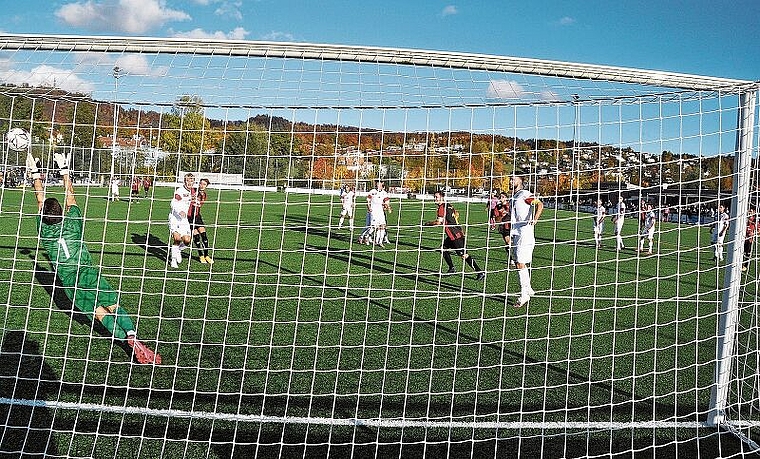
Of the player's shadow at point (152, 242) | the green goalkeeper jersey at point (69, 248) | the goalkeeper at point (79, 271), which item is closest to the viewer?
the goalkeeper at point (79, 271)

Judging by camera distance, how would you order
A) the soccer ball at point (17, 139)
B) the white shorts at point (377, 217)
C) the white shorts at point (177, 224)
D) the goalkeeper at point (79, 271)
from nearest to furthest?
1. the soccer ball at point (17, 139)
2. the goalkeeper at point (79, 271)
3. the white shorts at point (177, 224)
4. the white shorts at point (377, 217)

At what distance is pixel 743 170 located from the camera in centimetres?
429

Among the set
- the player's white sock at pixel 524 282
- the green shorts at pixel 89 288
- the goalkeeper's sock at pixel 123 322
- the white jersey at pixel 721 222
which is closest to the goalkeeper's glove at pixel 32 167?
the green shorts at pixel 89 288

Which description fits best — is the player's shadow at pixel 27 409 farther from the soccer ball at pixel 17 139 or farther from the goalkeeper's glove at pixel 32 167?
the soccer ball at pixel 17 139

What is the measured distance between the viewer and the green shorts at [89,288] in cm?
532

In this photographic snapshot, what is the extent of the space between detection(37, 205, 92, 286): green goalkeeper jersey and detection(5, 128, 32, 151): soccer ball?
77 cm

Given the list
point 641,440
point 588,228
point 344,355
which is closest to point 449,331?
point 344,355

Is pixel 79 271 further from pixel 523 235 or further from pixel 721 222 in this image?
pixel 523 235

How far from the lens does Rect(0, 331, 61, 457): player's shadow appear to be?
12.6 feet

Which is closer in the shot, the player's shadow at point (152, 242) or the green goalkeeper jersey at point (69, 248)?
the green goalkeeper jersey at point (69, 248)

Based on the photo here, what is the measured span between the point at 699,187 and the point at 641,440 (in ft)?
6.18

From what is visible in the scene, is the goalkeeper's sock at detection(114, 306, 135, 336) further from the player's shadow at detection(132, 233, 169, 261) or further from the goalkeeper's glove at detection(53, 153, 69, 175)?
the player's shadow at detection(132, 233, 169, 261)

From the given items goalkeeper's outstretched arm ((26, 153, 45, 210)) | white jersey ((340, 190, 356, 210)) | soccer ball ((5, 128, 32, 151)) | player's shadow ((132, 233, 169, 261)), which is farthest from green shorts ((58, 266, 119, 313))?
player's shadow ((132, 233, 169, 261))

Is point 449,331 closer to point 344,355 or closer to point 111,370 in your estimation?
point 344,355
